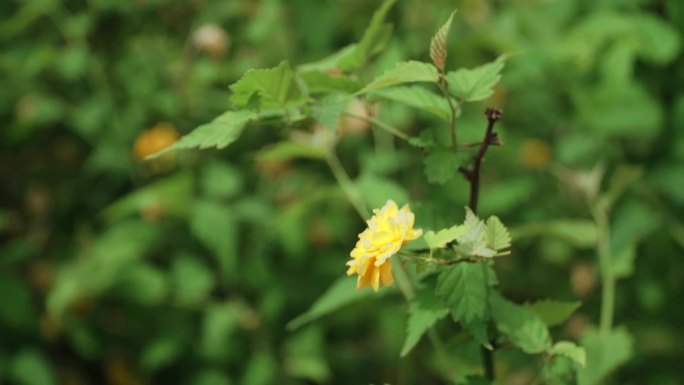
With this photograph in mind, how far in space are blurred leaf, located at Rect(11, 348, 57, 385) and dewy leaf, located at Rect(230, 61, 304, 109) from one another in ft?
5.05

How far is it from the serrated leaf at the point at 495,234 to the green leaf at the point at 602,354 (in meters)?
0.40

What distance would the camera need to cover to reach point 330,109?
0.90 m

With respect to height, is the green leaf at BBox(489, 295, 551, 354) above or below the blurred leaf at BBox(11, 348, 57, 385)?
above

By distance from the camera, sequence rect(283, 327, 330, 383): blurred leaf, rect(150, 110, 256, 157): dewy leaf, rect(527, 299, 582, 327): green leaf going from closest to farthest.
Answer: rect(150, 110, 256, 157): dewy leaf → rect(527, 299, 582, 327): green leaf → rect(283, 327, 330, 383): blurred leaf

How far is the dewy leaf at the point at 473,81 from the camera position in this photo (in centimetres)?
85

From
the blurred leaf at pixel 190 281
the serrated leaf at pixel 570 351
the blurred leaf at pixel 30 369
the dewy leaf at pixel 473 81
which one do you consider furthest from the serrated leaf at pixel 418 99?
the blurred leaf at pixel 30 369

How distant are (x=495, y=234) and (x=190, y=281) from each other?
1351mm

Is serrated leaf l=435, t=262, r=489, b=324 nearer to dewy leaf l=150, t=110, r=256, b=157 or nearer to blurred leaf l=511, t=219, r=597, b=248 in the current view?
dewy leaf l=150, t=110, r=256, b=157

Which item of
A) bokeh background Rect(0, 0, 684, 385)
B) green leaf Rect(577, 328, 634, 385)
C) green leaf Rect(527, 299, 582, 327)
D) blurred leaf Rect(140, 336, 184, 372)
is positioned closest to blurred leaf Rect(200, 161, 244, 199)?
bokeh background Rect(0, 0, 684, 385)

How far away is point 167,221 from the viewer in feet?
6.77

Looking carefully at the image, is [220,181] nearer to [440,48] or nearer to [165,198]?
[165,198]

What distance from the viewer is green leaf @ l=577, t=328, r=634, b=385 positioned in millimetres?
1100

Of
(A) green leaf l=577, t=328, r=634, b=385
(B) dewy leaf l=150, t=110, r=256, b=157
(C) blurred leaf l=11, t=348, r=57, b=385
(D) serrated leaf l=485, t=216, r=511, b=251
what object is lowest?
(C) blurred leaf l=11, t=348, r=57, b=385

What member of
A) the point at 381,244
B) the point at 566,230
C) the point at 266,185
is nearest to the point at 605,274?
the point at 566,230
